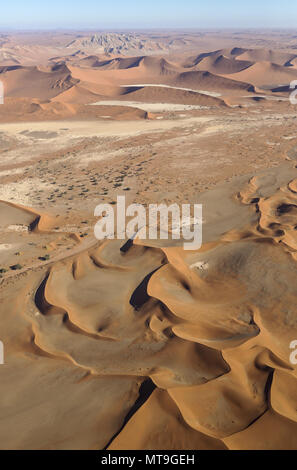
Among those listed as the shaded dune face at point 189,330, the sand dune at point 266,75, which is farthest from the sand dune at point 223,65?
the shaded dune face at point 189,330

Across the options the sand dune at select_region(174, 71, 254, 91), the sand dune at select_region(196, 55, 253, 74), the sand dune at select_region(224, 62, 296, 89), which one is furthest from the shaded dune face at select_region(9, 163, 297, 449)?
the sand dune at select_region(196, 55, 253, 74)

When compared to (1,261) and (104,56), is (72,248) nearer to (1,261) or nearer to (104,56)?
(1,261)

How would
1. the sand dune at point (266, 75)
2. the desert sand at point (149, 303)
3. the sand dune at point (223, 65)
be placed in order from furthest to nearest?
the sand dune at point (223, 65) < the sand dune at point (266, 75) < the desert sand at point (149, 303)

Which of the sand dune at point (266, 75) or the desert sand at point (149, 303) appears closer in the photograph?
the desert sand at point (149, 303)

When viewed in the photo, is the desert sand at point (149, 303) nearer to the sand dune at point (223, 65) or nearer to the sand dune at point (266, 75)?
the sand dune at point (266, 75)

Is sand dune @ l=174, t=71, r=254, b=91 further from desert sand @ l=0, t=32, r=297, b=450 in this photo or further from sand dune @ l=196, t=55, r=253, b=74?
desert sand @ l=0, t=32, r=297, b=450
